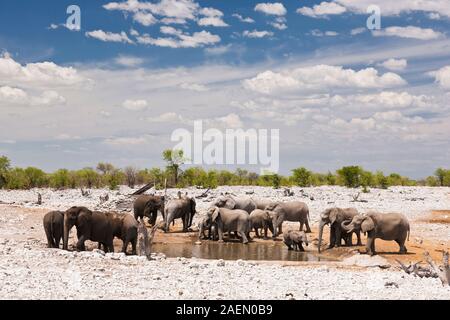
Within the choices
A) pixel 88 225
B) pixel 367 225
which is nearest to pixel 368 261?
pixel 367 225

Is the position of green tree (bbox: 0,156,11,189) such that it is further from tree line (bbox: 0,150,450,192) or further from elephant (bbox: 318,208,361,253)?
elephant (bbox: 318,208,361,253)

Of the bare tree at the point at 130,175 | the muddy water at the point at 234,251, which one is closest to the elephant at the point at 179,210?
the muddy water at the point at 234,251

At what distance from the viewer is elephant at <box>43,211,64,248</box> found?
17625 mm

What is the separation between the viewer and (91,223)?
686 inches

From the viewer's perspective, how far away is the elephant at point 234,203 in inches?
1093

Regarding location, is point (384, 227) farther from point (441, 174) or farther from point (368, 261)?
point (441, 174)

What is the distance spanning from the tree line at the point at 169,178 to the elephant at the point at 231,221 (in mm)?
26914

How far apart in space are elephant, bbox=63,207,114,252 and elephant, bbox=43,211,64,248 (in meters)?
0.47

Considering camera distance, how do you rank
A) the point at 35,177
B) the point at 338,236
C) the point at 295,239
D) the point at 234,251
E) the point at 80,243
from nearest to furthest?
the point at 80,243, the point at 234,251, the point at 295,239, the point at 338,236, the point at 35,177

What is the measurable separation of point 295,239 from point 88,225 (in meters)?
7.89

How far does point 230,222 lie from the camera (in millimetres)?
23875

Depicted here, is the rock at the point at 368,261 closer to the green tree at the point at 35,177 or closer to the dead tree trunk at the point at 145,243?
the dead tree trunk at the point at 145,243

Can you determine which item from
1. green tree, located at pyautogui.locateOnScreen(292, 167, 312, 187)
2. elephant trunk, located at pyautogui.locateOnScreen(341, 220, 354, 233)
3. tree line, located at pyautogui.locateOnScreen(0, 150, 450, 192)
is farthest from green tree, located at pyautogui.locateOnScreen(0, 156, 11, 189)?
elephant trunk, located at pyautogui.locateOnScreen(341, 220, 354, 233)
